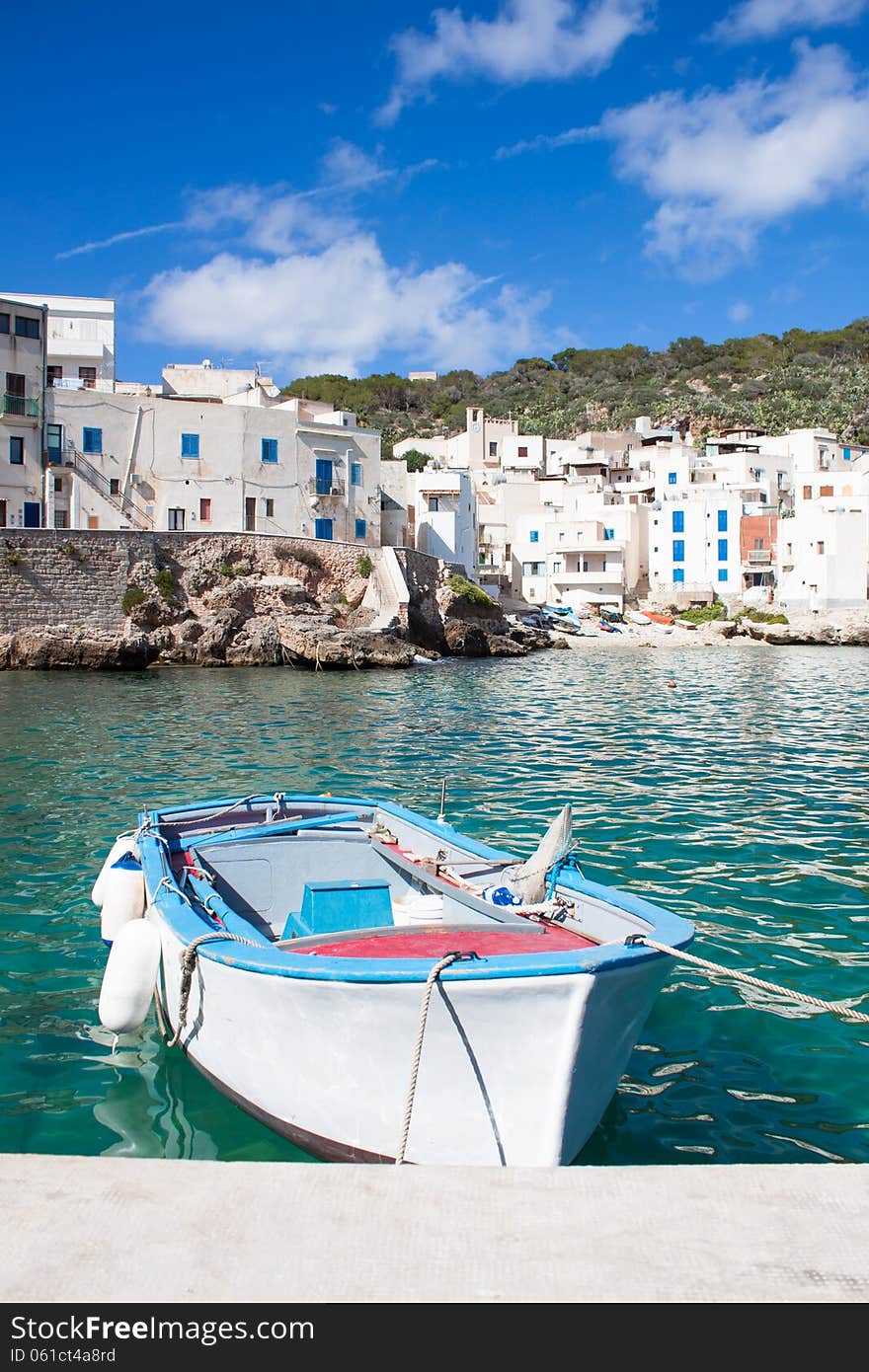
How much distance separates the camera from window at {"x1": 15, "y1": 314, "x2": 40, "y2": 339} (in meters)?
42.5

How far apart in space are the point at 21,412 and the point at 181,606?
404 inches

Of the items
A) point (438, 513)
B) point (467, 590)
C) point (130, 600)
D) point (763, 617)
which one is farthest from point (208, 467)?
point (763, 617)

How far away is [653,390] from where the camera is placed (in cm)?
10662

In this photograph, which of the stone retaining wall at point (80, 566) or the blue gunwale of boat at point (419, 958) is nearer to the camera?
the blue gunwale of boat at point (419, 958)

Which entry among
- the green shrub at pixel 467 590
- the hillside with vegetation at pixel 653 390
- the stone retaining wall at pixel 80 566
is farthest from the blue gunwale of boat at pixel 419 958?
the hillside with vegetation at pixel 653 390

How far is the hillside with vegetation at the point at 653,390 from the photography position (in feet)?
309

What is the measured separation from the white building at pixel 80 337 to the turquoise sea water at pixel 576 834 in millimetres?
28279

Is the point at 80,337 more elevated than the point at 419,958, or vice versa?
the point at 80,337

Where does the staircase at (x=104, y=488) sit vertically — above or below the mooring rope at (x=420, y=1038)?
above

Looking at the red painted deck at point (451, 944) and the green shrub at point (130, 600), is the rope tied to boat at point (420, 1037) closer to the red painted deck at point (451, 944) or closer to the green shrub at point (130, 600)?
the red painted deck at point (451, 944)

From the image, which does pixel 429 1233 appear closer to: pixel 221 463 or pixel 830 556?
pixel 221 463

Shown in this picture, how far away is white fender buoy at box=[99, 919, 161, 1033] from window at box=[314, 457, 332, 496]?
45.5 m

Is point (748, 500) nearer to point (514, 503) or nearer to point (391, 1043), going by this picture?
point (514, 503)
